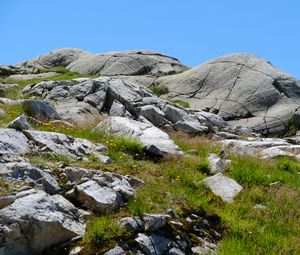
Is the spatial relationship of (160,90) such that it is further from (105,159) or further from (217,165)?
(105,159)

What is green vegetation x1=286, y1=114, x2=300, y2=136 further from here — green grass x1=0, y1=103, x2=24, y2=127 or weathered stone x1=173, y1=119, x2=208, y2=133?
green grass x1=0, y1=103, x2=24, y2=127

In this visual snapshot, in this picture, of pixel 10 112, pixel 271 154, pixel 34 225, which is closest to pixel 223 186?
pixel 34 225

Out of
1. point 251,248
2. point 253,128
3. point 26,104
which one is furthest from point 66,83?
point 251,248

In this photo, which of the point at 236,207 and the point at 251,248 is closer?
the point at 251,248

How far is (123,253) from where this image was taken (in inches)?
338

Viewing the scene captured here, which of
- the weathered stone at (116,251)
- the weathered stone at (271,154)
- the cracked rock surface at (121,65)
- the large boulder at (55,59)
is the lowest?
the large boulder at (55,59)

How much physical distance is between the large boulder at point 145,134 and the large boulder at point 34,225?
5633mm

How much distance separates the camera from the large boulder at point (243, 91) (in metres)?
32.3

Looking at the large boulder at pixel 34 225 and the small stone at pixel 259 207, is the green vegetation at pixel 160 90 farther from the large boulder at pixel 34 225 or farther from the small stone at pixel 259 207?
the large boulder at pixel 34 225

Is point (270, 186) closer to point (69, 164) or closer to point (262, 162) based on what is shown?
point (262, 162)

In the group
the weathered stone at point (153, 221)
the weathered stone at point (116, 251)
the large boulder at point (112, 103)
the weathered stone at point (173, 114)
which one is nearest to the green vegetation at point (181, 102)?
the large boulder at point (112, 103)

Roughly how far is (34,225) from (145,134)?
29.3 feet

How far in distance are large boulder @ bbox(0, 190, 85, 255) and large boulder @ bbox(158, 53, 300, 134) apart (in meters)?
23.6

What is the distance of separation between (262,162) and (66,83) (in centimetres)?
1375
